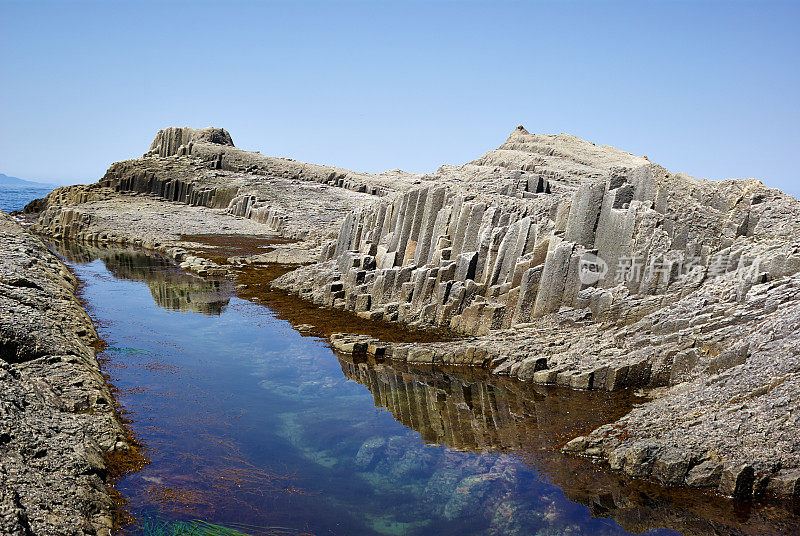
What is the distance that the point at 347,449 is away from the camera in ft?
42.3

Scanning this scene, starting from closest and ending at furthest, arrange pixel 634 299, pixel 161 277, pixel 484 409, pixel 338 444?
pixel 338 444, pixel 484 409, pixel 634 299, pixel 161 277

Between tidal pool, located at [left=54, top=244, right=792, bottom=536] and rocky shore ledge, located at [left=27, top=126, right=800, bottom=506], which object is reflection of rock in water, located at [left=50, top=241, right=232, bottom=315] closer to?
rocky shore ledge, located at [left=27, top=126, right=800, bottom=506]

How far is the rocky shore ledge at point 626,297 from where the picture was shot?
37.1ft

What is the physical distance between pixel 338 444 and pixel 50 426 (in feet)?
16.6

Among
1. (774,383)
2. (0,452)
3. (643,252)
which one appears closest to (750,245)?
(643,252)

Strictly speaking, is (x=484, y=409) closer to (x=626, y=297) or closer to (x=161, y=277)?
(x=626, y=297)

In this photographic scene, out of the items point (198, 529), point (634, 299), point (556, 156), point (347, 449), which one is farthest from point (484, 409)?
point (556, 156)

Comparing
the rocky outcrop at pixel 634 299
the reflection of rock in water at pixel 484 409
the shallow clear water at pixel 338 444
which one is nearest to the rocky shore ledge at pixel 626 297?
the rocky outcrop at pixel 634 299

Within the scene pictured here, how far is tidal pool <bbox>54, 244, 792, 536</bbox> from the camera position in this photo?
10.1m

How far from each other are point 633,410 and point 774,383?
262cm

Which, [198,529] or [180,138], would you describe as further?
[180,138]

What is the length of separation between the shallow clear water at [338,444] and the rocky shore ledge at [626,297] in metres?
1.07

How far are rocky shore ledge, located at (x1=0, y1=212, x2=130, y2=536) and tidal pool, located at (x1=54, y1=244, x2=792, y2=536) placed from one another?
25.8 inches

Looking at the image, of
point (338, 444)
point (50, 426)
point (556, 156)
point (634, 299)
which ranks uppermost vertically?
point (556, 156)
